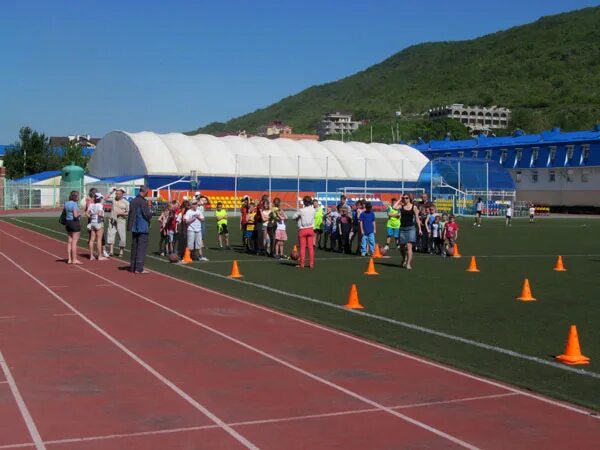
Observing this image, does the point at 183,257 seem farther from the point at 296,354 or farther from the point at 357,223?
the point at 296,354

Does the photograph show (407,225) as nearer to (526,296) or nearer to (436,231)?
(526,296)

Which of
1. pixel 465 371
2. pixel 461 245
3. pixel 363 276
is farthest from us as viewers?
pixel 461 245

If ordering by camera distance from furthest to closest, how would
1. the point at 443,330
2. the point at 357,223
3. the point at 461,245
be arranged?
1. the point at 461,245
2. the point at 357,223
3. the point at 443,330

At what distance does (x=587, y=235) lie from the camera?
123ft

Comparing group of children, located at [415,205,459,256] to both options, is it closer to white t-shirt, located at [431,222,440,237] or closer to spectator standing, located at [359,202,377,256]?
white t-shirt, located at [431,222,440,237]

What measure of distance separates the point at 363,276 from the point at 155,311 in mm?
6553

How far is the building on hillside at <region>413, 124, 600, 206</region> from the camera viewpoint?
77.8 metres

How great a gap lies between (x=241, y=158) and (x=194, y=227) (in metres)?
53.6

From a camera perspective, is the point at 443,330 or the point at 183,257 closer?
the point at 443,330

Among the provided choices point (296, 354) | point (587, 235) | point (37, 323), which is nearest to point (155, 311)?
point (37, 323)

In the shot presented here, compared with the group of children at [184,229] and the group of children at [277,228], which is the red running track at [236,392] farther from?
the group of children at [277,228]

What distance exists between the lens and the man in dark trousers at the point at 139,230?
716 inches

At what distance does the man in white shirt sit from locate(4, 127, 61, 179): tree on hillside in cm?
7900

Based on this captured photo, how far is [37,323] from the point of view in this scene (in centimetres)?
1134
